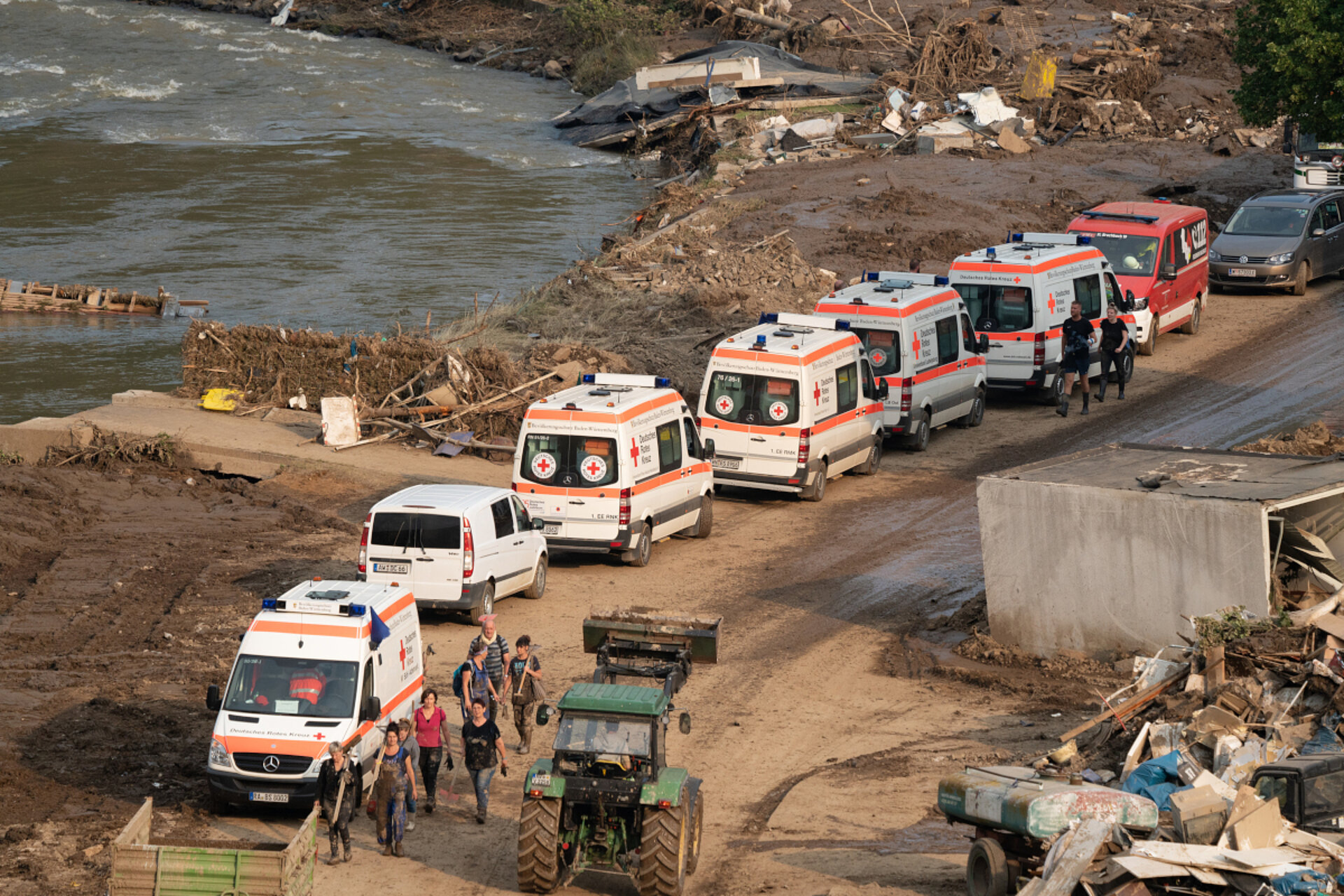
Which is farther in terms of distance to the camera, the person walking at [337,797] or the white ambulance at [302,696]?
the white ambulance at [302,696]

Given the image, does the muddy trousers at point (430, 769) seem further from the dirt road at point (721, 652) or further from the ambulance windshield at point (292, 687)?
the ambulance windshield at point (292, 687)

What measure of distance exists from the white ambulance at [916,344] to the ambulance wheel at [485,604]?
351 inches

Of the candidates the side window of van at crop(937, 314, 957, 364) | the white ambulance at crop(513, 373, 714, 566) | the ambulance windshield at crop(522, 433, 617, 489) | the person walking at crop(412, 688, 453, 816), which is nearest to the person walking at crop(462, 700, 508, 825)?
the person walking at crop(412, 688, 453, 816)

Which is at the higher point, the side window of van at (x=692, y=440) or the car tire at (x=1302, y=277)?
the side window of van at (x=692, y=440)

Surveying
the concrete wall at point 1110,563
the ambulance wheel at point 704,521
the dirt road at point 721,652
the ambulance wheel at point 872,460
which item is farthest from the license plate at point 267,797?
the ambulance wheel at point 872,460

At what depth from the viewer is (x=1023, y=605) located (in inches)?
683

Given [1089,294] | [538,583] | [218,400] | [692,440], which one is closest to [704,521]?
[692,440]

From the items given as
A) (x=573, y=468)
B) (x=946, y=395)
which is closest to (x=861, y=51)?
(x=946, y=395)

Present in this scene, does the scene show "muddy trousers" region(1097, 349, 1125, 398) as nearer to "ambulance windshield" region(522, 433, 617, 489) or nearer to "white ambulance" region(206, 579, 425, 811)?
"ambulance windshield" region(522, 433, 617, 489)

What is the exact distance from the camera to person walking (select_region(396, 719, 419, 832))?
1336 cm

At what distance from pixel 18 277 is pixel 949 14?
121 ft

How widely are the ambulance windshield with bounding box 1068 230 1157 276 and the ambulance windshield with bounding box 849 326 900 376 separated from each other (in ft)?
25.2

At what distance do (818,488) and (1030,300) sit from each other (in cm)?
669

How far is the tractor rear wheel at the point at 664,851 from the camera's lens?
11562mm
